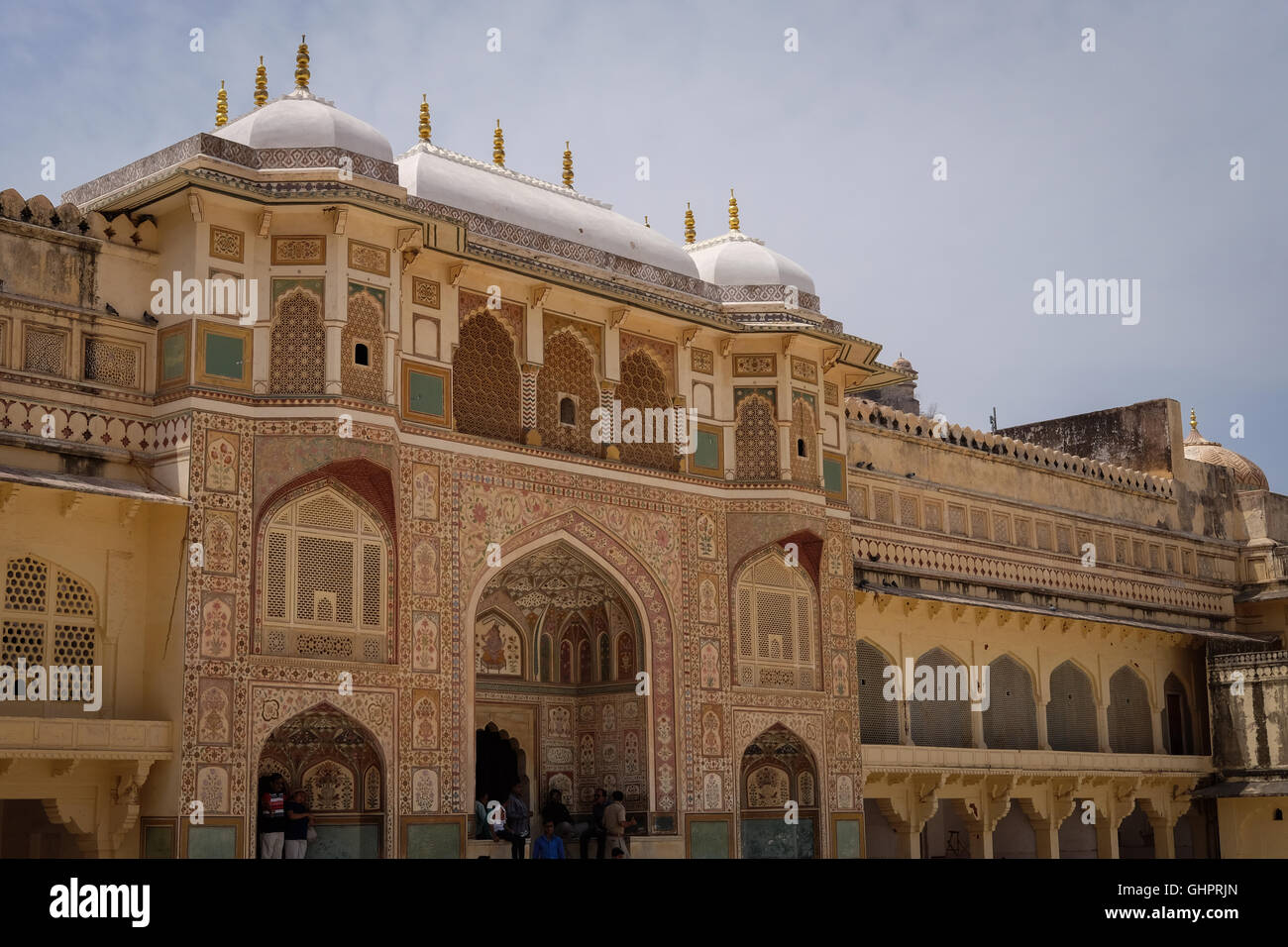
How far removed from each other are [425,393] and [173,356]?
2476 millimetres

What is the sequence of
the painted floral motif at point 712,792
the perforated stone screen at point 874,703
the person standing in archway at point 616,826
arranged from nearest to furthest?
the person standing in archway at point 616,826 → the painted floral motif at point 712,792 → the perforated stone screen at point 874,703

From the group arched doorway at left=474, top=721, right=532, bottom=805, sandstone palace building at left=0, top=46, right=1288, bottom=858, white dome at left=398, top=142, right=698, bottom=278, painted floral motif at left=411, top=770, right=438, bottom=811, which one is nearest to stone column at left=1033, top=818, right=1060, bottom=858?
sandstone palace building at left=0, top=46, right=1288, bottom=858

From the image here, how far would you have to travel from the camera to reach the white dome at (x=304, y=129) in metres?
15.2

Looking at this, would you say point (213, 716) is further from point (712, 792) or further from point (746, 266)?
point (746, 266)

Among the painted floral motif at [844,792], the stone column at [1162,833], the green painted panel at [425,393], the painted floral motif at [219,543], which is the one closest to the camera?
the painted floral motif at [219,543]

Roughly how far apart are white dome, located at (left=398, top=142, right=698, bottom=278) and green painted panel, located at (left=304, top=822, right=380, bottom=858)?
6.25 m

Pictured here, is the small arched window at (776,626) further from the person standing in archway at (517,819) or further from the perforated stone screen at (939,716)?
the perforated stone screen at (939,716)

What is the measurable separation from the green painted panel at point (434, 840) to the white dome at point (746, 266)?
750 cm

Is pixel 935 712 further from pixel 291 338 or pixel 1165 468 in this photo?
pixel 291 338

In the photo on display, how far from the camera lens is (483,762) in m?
18.2

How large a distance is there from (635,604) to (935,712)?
624 cm

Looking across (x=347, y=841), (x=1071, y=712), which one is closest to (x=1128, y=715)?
(x=1071, y=712)

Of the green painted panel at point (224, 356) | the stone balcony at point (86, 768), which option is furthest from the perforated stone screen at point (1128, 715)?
the stone balcony at point (86, 768)
